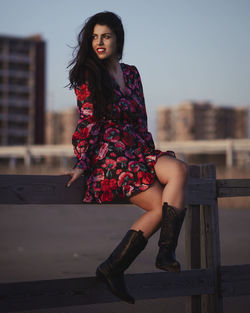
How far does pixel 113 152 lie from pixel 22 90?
82635 mm

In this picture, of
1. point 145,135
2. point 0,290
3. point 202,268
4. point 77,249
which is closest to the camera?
point 0,290

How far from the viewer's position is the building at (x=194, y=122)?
13412 centimetres

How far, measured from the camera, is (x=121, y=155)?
2.74 metres

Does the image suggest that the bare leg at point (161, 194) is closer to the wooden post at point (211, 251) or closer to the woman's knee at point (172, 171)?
the woman's knee at point (172, 171)

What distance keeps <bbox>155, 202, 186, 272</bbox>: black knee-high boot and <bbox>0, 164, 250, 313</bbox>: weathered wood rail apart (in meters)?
0.27

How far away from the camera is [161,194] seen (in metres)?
2.73

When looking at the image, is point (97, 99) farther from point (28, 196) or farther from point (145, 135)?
point (28, 196)

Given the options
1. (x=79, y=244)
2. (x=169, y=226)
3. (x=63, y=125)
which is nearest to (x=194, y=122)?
(x=63, y=125)

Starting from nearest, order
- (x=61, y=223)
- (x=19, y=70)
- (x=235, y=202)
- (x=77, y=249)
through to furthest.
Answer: (x=77, y=249) < (x=61, y=223) < (x=235, y=202) < (x=19, y=70)

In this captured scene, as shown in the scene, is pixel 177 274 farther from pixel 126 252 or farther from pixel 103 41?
pixel 103 41

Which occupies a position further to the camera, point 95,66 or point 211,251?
point 211,251

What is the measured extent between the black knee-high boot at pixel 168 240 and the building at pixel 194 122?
13148 centimetres

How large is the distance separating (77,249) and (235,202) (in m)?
5.30

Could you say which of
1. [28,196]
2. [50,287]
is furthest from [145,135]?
[50,287]
